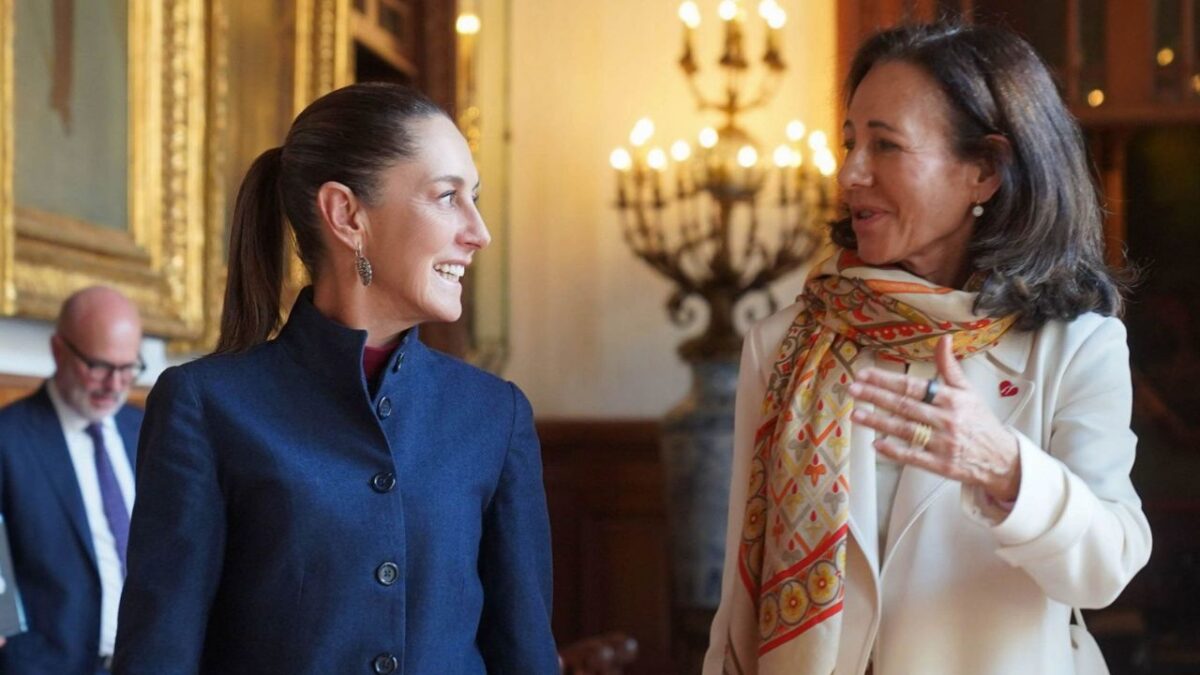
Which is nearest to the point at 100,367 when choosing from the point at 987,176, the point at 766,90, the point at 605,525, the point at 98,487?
the point at 98,487

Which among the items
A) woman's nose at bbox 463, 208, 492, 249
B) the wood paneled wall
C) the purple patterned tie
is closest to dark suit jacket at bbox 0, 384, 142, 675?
the purple patterned tie

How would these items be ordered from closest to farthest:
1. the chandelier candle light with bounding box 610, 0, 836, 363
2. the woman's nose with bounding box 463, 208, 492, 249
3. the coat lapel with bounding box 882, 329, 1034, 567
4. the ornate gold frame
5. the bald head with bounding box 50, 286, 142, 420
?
1. the woman's nose with bounding box 463, 208, 492, 249
2. the coat lapel with bounding box 882, 329, 1034, 567
3. the bald head with bounding box 50, 286, 142, 420
4. the ornate gold frame
5. the chandelier candle light with bounding box 610, 0, 836, 363

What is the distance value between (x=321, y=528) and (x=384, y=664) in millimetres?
177

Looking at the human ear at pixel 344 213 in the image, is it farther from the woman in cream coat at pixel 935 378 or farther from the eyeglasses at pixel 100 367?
the eyeglasses at pixel 100 367

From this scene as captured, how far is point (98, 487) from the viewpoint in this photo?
3.95 metres

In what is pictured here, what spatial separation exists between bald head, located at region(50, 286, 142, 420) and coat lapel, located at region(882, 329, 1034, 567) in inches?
89.0

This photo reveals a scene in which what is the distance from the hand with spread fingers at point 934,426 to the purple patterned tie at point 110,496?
2303 mm

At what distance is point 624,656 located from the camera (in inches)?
123

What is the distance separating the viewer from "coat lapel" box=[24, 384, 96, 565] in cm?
380

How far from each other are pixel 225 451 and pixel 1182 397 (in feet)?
19.3

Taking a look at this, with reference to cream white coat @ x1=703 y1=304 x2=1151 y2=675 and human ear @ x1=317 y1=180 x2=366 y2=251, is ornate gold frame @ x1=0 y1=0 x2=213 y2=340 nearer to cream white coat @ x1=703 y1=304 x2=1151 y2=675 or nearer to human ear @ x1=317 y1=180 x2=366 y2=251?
human ear @ x1=317 y1=180 x2=366 y2=251

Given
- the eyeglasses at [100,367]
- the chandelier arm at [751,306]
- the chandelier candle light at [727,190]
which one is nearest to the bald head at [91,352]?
the eyeglasses at [100,367]

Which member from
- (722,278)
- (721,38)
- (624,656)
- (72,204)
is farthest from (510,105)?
(624,656)

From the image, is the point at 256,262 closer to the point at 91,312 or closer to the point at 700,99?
the point at 91,312
